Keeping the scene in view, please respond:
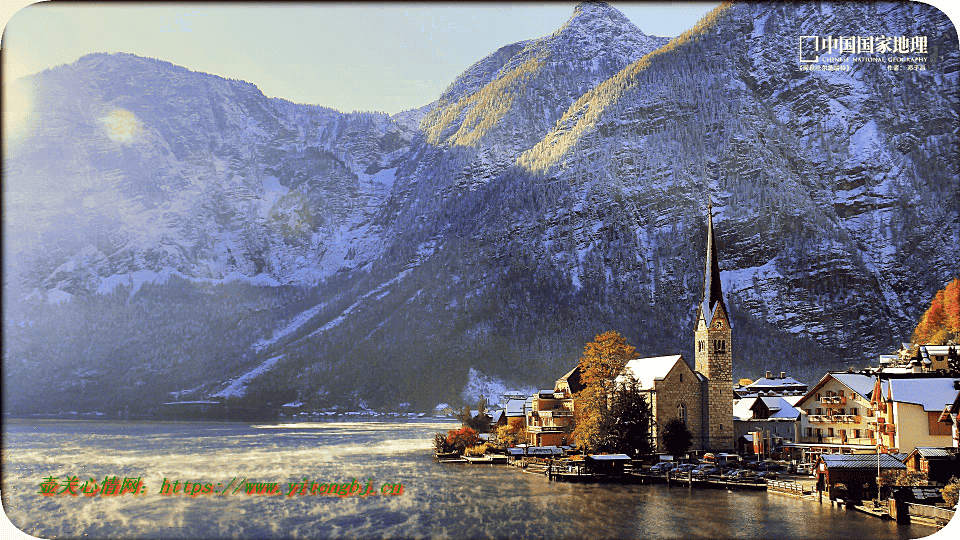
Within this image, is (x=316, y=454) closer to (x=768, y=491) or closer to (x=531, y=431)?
(x=531, y=431)

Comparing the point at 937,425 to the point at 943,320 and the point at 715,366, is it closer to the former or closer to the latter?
the point at 715,366

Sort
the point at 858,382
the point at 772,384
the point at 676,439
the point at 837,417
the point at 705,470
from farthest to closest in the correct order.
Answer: the point at 772,384
the point at 676,439
the point at 858,382
the point at 837,417
the point at 705,470

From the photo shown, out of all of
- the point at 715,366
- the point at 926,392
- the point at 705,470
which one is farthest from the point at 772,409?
the point at 926,392

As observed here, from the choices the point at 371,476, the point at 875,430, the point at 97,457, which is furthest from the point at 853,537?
the point at 97,457

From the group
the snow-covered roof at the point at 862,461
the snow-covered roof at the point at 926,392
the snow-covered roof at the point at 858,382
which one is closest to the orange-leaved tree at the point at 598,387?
the snow-covered roof at the point at 858,382

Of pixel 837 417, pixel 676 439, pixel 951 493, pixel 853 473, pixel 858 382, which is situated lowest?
pixel 951 493

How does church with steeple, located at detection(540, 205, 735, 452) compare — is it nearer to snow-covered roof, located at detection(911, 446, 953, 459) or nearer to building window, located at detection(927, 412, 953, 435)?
building window, located at detection(927, 412, 953, 435)
